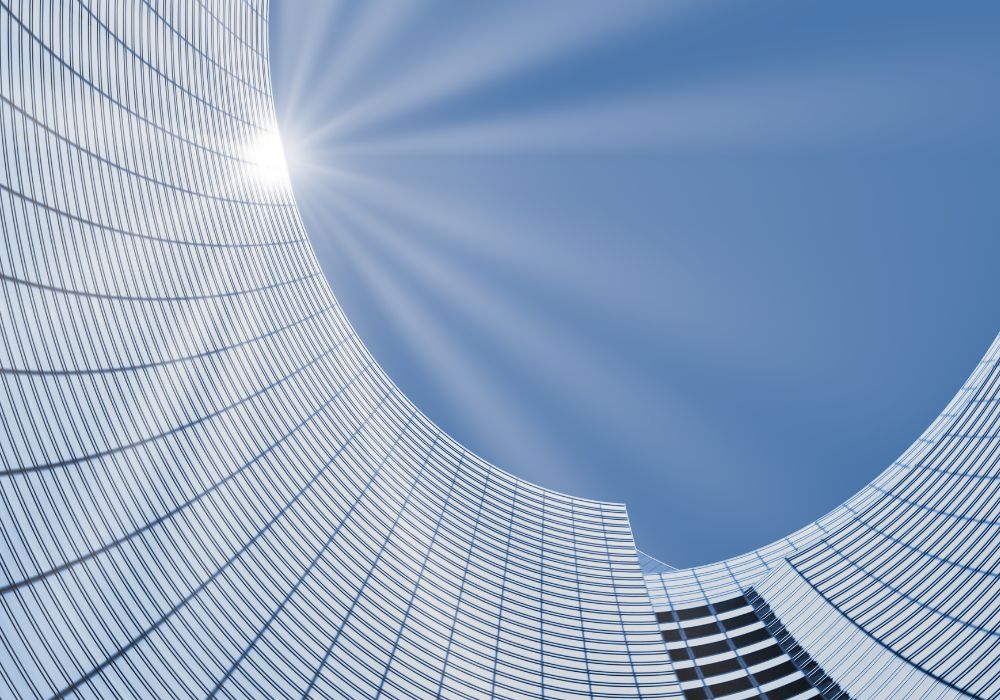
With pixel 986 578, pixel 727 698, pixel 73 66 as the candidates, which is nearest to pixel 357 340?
pixel 73 66

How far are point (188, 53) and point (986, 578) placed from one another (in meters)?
50.9

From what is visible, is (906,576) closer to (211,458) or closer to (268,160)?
(211,458)

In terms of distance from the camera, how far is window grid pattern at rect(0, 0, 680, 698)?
23.9 meters

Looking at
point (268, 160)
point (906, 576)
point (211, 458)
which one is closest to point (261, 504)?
point (211, 458)

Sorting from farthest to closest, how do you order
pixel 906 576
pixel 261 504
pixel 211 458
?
1. pixel 906 576
2. pixel 261 504
3. pixel 211 458

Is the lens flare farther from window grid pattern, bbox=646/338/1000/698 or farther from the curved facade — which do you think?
window grid pattern, bbox=646/338/1000/698

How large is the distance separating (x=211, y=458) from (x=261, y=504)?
14.2ft

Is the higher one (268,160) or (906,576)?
(268,160)

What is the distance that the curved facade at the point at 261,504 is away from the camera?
24.5m

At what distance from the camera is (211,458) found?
116 feet

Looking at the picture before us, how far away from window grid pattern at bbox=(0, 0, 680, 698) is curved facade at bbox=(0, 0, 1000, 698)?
0.15 meters

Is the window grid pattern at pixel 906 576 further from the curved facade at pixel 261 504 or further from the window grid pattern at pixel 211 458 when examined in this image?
the window grid pattern at pixel 211 458

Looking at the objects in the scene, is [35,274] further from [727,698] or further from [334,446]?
[727,698]

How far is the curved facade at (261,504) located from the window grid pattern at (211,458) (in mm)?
153
